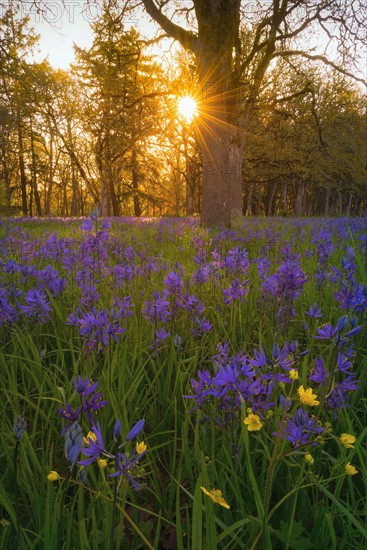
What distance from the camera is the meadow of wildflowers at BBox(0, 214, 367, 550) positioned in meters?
1.03

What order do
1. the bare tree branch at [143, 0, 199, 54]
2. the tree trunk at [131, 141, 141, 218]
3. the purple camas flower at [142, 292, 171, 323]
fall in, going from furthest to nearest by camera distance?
the tree trunk at [131, 141, 141, 218], the bare tree branch at [143, 0, 199, 54], the purple camas flower at [142, 292, 171, 323]

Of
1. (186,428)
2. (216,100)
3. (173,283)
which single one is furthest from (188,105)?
(186,428)

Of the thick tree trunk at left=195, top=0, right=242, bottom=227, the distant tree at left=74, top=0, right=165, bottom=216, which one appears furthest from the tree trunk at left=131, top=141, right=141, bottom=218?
the thick tree trunk at left=195, top=0, right=242, bottom=227

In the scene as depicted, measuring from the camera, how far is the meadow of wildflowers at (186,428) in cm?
103

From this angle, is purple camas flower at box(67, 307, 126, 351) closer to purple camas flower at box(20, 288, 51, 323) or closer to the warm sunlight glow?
purple camas flower at box(20, 288, 51, 323)

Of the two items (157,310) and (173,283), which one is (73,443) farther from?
(173,283)

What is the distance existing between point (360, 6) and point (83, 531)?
1289 cm

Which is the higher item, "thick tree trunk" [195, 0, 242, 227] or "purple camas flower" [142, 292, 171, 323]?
"thick tree trunk" [195, 0, 242, 227]

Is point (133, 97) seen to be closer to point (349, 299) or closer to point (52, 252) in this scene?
point (52, 252)

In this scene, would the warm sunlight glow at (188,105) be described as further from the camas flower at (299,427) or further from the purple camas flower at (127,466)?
the purple camas flower at (127,466)

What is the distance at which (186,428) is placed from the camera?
1.47 meters

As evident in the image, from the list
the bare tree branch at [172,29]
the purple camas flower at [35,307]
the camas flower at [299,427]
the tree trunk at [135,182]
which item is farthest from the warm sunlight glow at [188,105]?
the tree trunk at [135,182]

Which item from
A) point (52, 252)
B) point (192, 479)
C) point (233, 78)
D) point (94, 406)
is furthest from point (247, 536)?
point (233, 78)

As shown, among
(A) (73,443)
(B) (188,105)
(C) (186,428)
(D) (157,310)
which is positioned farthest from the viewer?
(B) (188,105)
